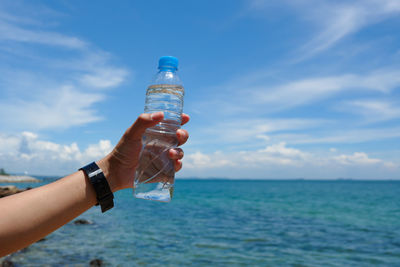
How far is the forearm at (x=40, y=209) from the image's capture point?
168 centimetres

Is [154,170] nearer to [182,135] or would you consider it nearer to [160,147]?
[160,147]

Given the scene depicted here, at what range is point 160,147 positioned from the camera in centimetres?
258

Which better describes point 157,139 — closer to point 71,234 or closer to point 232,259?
point 232,259

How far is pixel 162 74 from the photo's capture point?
104 inches

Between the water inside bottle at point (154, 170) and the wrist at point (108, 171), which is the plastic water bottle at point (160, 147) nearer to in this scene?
the water inside bottle at point (154, 170)

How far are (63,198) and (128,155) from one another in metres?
0.60

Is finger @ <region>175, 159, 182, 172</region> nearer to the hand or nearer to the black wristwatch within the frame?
the hand

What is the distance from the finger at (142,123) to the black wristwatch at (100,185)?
348 millimetres

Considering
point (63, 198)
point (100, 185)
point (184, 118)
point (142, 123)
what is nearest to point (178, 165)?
point (184, 118)

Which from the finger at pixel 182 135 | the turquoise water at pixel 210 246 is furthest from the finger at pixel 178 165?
the turquoise water at pixel 210 246

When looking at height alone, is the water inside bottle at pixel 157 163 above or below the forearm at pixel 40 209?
above

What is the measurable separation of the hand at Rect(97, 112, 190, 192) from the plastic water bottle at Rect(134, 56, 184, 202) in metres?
0.07

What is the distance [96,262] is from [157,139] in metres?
9.28

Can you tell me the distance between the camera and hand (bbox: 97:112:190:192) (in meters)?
2.27
